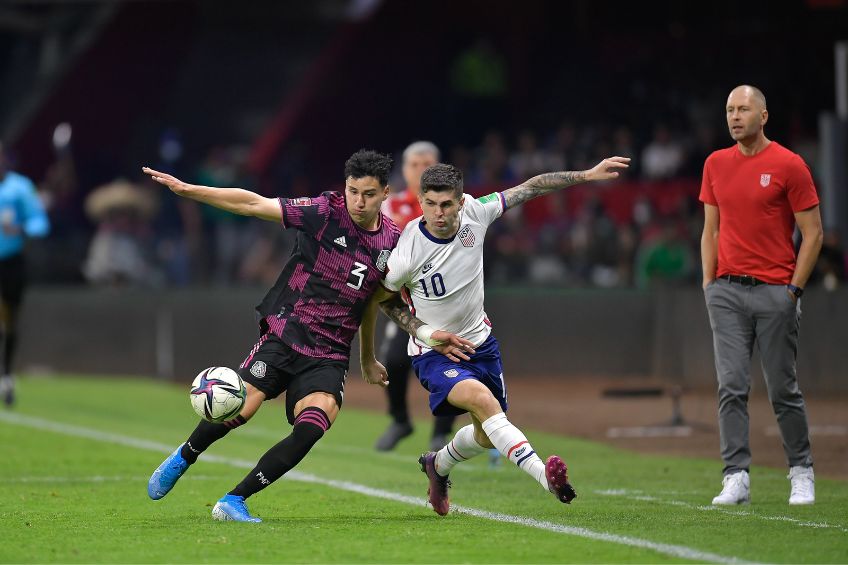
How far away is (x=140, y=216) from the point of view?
24.0m

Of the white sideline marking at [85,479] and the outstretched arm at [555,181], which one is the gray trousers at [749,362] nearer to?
the outstretched arm at [555,181]

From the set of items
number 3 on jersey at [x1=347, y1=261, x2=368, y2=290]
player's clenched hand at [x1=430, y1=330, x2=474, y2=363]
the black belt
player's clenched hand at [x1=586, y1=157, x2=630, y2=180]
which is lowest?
player's clenched hand at [x1=430, y1=330, x2=474, y2=363]

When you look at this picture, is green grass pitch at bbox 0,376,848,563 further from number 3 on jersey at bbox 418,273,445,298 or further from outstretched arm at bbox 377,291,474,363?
number 3 on jersey at bbox 418,273,445,298

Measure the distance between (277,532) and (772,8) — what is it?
63.3ft

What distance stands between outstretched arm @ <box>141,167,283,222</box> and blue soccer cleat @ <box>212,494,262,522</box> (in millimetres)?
1561

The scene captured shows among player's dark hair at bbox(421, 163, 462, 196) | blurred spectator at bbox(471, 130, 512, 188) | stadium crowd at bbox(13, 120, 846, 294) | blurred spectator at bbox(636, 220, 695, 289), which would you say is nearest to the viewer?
player's dark hair at bbox(421, 163, 462, 196)

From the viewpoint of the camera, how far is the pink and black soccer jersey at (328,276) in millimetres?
8555

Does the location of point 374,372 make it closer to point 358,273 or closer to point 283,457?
point 358,273

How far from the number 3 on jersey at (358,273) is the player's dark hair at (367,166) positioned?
0.49m

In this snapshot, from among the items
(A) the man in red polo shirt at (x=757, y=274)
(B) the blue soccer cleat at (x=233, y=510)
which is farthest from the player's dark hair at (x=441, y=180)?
(B) the blue soccer cleat at (x=233, y=510)

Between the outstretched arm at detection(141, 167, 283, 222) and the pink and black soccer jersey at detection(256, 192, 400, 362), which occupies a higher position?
the outstretched arm at detection(141, 167, 283, 222)

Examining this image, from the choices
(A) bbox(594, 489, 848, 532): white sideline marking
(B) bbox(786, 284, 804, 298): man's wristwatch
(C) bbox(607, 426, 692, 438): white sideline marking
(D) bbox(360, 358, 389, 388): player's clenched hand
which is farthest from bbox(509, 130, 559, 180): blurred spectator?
(D) bbox(360, 358, 389, 388): player's clenched hand

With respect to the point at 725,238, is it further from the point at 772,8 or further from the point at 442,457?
the point at 772,8

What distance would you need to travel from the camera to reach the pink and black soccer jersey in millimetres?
8555
